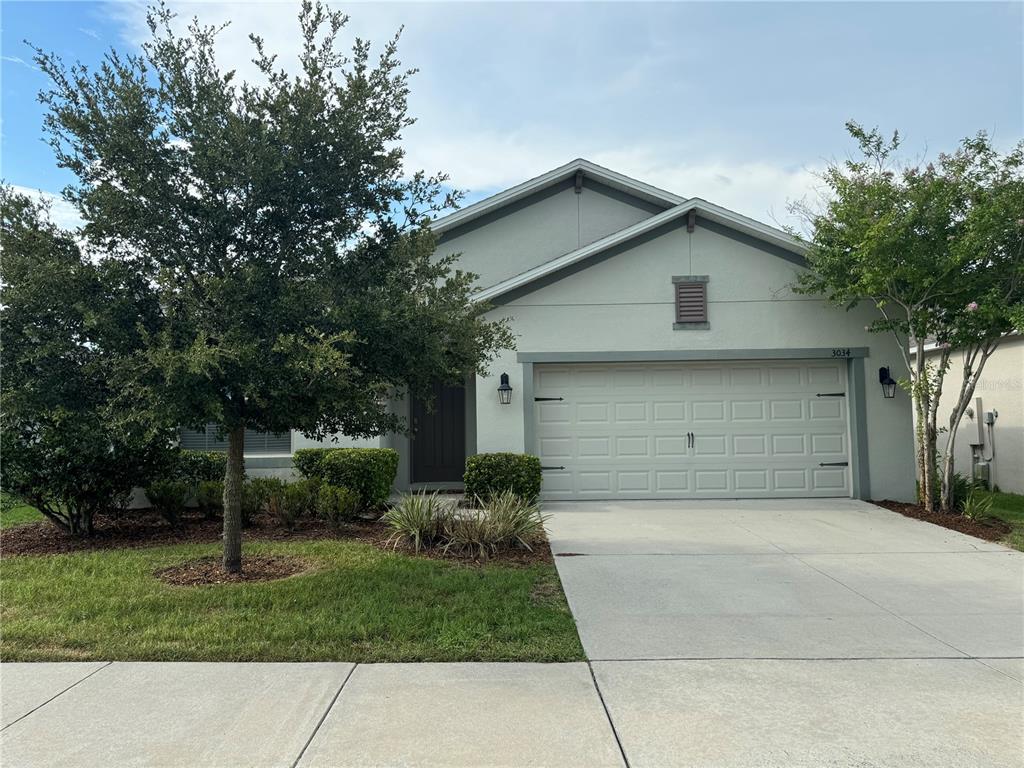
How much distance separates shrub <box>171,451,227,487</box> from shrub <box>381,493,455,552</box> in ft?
11.4

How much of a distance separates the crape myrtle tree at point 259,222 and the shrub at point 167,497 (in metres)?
3.36

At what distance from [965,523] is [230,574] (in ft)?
30.9

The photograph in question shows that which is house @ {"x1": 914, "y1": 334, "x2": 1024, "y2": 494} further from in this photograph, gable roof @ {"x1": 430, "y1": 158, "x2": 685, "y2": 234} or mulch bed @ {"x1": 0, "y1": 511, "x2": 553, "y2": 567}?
mulch bed @ {"x1": 0, "y1": 511, "x2": 553, "y2": 567}

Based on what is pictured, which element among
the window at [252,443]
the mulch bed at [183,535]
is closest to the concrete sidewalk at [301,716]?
the mulch bed at [183,535]

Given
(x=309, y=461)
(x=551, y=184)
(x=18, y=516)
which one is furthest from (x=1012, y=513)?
(x=18, y=516)

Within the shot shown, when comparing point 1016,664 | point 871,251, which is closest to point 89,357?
point 1016,664

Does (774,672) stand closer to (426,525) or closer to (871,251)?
(426,525)

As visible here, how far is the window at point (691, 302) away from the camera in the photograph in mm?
11047

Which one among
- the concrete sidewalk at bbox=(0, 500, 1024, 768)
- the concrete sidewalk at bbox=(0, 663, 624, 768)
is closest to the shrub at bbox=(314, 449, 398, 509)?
the concrete sidewalk at bbox=(0, 500, 1024, 768)

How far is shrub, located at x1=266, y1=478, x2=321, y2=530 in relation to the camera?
8953 mm

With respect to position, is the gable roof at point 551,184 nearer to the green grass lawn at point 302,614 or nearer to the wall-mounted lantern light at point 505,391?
the wall-mounted lantern light at point 505,391

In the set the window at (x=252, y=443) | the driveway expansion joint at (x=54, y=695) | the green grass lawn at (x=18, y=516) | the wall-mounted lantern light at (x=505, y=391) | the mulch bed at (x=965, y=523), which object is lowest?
the driveway expansion joint at (x=54, y=695)

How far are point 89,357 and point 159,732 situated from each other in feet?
11.8

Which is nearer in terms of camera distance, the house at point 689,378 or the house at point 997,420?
the house at point 689,378
